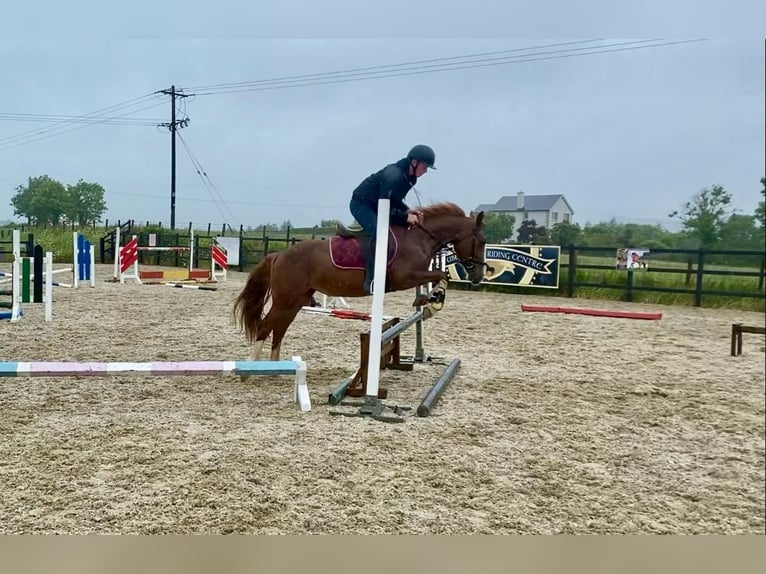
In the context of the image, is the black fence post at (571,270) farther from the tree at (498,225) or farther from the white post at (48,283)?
the white post at (48,283)

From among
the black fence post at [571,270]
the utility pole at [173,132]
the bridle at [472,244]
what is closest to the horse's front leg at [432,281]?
the bridle at [472,244]

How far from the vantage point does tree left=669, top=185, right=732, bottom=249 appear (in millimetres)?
1018

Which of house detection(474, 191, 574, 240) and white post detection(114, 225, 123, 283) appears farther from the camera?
white post detection(114, 225, 123, 283)

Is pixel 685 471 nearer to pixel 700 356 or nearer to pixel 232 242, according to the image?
pixel 700 356

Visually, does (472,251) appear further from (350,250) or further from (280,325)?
(280,325)

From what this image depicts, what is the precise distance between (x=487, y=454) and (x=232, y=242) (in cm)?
115

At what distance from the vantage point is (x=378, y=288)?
2.00 meters

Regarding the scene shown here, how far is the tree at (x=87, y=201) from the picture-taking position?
162cm

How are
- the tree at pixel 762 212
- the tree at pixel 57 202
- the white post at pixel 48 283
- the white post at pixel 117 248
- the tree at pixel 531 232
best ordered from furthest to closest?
1. the white post at pixel 48 283
2. the white post at pixel 117 248
3. the tree at pixel 57 202
4. the tree at pixel 531 232
5. the tree at pixel 762 212

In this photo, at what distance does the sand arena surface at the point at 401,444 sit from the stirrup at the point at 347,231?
0.49m

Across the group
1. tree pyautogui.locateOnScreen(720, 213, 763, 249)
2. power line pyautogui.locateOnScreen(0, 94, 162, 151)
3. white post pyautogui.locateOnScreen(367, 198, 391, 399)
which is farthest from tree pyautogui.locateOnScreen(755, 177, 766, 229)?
power line pyautogui.locateOnScreen(0, 94, 162, 151)

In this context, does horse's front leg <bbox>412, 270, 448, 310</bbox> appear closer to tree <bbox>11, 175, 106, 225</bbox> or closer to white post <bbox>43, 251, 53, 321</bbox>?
tree <bbox>11, 175, 106, 225</bbox>

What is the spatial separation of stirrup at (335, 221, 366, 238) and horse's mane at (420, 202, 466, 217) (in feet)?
0.97

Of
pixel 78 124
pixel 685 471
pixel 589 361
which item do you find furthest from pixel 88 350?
pixel 589 361
